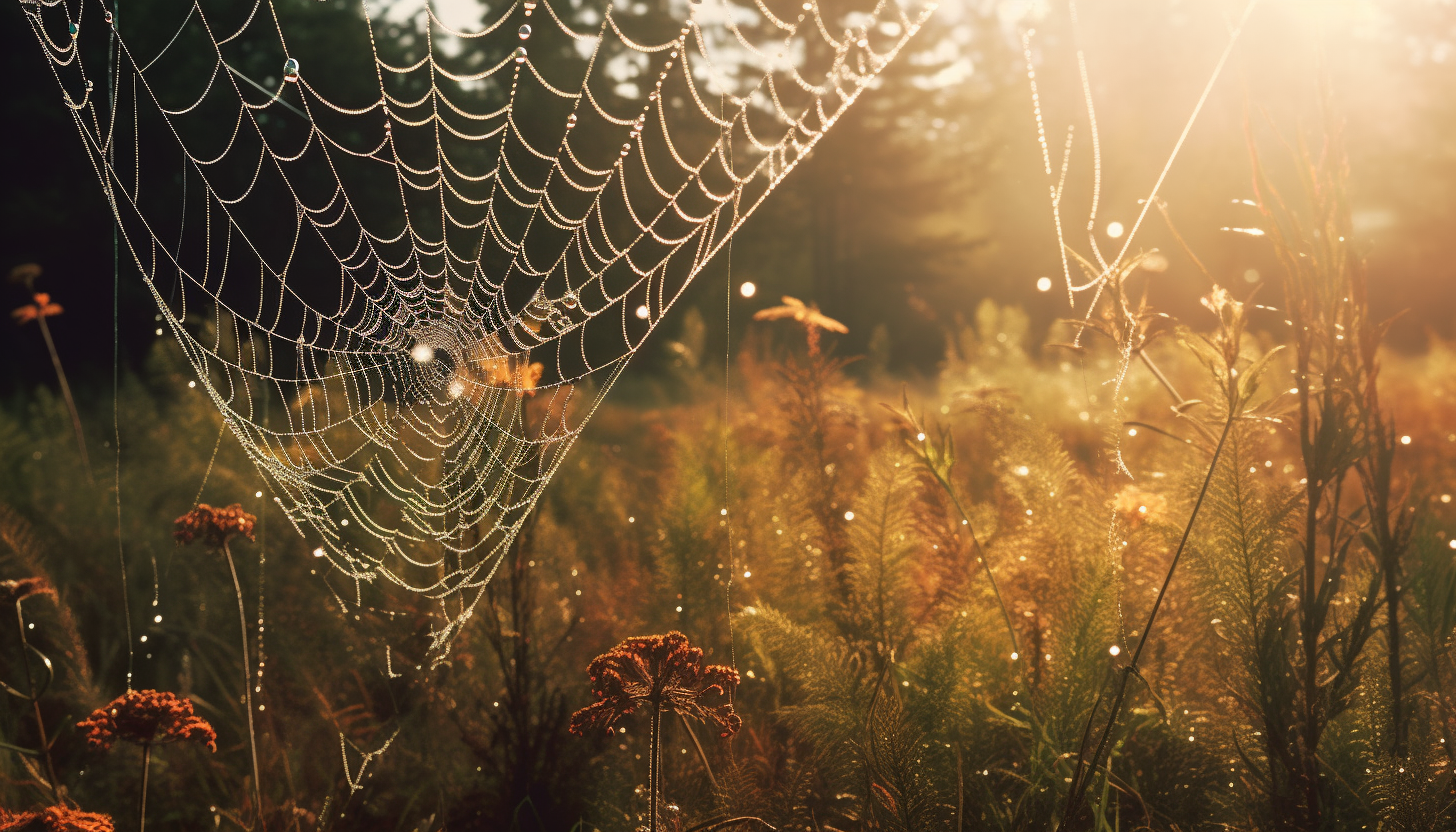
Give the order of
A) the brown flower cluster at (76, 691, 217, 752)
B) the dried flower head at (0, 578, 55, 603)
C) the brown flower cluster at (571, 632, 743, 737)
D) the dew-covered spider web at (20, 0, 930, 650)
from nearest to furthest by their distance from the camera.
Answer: the brown flower cluster at (571, 632, 743, 737) < the brown flower cluster at (76, 691, 217, 752) < the dried flower head at (0, 578, 55, 603) < the dew-covered spider web at (20, 0, 930, 650)

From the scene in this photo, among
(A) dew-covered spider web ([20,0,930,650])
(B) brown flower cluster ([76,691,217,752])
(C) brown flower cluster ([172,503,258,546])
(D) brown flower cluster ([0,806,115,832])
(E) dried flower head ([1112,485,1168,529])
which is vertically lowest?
(D) brown flower cluster ([0,806,115,832])

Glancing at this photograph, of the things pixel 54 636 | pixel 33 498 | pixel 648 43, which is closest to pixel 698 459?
pixel 54 636

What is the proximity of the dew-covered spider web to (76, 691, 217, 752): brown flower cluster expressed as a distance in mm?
716

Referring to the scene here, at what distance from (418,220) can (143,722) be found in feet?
15.3

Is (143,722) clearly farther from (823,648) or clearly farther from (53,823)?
(823,648)

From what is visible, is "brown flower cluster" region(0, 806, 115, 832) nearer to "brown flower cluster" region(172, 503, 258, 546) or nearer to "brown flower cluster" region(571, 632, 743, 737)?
"brown flower cluster" region(172, 503, 258, 546)

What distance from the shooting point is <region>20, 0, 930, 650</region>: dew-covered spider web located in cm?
241

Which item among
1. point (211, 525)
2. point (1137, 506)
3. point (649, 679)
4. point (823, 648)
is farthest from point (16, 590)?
point (1137, 506)

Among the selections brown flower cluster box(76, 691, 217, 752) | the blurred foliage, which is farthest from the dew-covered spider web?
brown flower cluster box(76, 691, 217, 752)

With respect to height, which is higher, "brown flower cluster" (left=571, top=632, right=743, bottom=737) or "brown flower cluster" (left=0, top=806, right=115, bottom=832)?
"brown flower cluster" (left=571, top=632, right=743, bottom=737)

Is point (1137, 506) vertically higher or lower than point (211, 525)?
higher

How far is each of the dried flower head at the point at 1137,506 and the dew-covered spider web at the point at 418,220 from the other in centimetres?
94

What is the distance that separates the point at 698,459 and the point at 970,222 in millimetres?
30127

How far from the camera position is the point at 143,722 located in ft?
4.70
